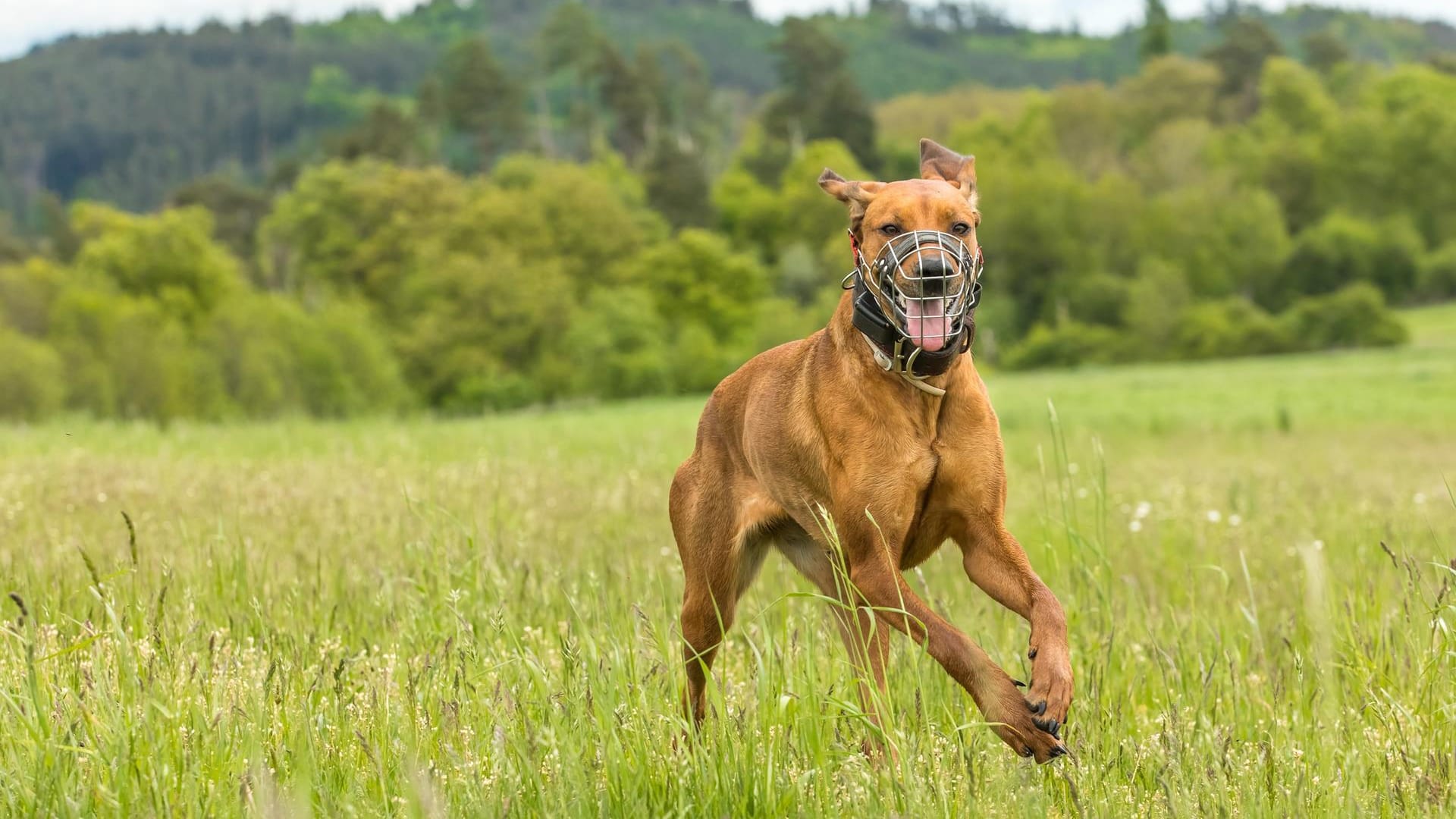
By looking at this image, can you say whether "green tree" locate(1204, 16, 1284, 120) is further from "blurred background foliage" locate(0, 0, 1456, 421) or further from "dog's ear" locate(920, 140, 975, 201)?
"dog's ear" locate(920, 140, 975, 201)

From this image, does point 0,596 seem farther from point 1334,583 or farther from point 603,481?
point 603,481

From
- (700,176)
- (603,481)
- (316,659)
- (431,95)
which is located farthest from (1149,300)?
(316,659)

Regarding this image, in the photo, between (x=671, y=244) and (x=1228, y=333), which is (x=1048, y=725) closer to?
(x=1228, y=333)

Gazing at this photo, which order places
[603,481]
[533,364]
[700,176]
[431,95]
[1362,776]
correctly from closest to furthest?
[1362,776], [603,481], [533,364], [700,176], [431,95]

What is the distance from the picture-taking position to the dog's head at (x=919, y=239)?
367 centimetres

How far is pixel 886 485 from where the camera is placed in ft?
12.8

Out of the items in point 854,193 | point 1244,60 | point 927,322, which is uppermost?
point 1244,60

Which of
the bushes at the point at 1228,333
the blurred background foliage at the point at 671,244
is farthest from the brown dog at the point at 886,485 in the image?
the bushes at the point at 1228,333

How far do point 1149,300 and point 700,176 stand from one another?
38.8m

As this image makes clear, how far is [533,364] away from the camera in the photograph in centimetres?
7919

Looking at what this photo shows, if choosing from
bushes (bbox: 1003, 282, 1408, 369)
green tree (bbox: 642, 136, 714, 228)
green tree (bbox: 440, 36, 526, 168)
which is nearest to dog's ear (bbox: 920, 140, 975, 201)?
bushes (bbox: 1003, 282, 1408, 369)

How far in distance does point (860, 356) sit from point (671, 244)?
8823cm

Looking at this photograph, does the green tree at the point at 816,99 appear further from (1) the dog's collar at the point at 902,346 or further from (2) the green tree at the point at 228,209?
(1) the dog's collar at the point at 902,346

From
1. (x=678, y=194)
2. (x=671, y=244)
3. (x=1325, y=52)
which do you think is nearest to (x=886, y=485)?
(x=671, y=244)
